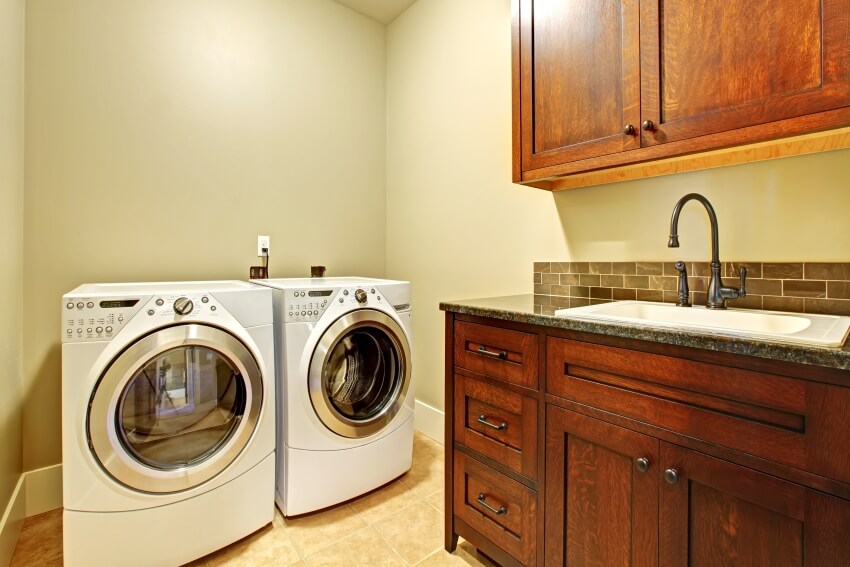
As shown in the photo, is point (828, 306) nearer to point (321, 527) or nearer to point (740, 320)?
point (740, 320)

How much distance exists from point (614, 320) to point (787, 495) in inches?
17.7

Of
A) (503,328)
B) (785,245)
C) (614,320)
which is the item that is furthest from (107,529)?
(785,245)

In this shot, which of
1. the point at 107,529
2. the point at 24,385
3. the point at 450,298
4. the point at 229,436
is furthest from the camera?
the point at 450,298

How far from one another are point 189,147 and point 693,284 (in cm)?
235

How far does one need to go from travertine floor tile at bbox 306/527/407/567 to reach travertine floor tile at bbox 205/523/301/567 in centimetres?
9

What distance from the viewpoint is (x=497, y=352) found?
1.27m

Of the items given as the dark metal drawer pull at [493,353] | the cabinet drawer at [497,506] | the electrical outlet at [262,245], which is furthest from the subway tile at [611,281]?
the electrical outlet at [262,245]

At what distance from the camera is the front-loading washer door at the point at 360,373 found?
5.48 feet

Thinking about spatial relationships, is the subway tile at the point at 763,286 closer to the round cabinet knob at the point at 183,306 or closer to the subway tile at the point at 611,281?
the subway tile at the point at 611,281

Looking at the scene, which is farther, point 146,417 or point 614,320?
point 146,417

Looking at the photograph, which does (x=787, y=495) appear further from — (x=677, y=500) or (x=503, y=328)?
(x=503, y=328)

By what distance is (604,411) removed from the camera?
101 cm

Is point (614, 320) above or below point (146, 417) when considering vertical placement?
above

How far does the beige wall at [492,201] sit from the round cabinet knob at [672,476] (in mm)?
751
